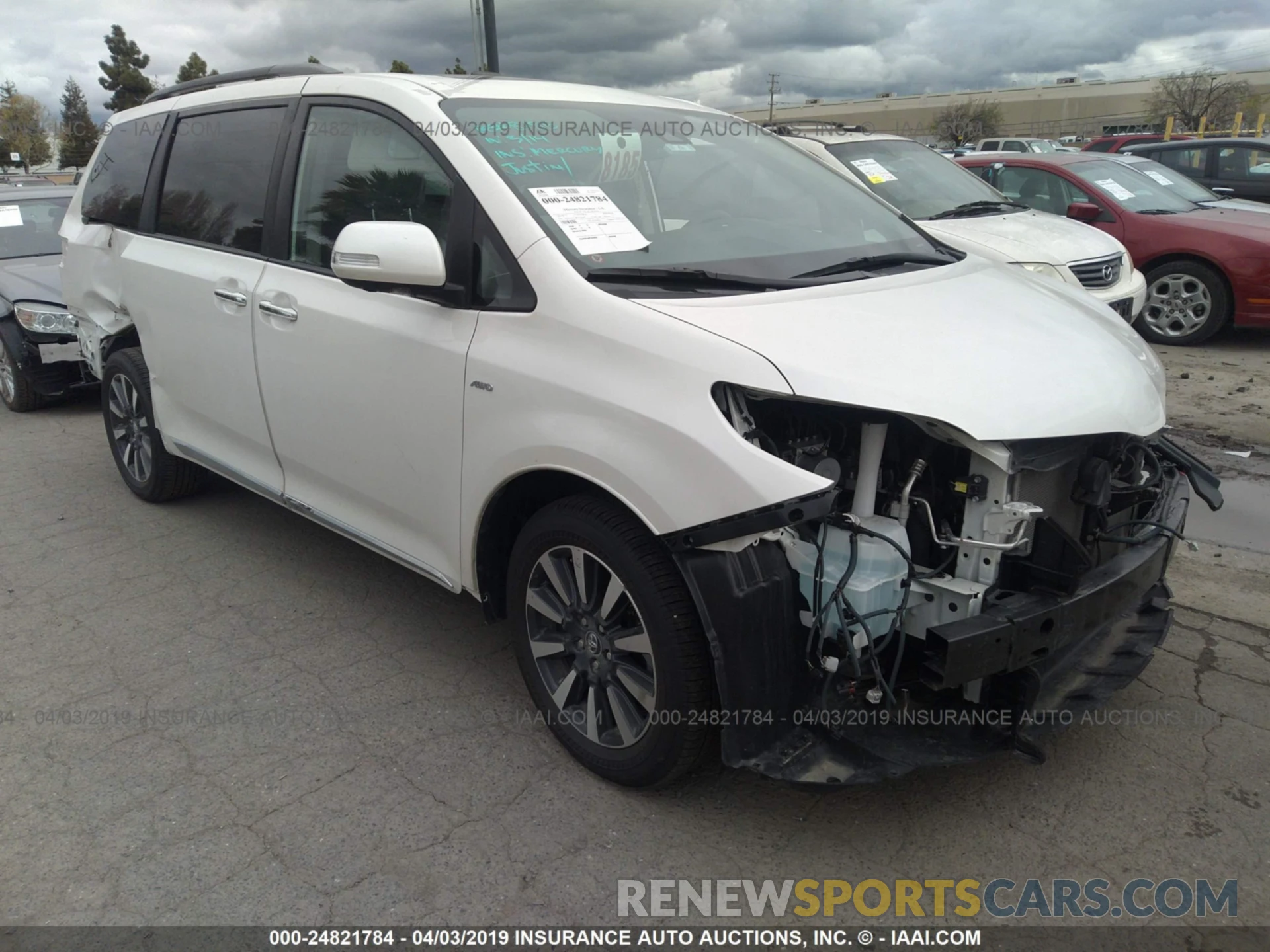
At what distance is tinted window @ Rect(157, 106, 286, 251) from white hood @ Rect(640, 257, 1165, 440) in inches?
80.1

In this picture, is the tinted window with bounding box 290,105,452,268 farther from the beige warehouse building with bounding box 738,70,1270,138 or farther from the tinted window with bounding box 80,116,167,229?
the beige warehouse building with bounding box 738,70,1270,138

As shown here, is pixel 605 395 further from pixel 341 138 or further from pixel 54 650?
pixel 54 650

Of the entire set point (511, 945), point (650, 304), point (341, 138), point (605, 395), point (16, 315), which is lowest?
point (511, 945)

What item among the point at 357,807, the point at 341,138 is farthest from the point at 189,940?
the point at 341,138

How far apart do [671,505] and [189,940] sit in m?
1.56

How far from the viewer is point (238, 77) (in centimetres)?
412

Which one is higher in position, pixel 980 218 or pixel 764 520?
pixel 980 218

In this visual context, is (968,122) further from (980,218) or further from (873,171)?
(980,218)

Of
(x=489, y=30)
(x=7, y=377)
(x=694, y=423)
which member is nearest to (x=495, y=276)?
(x=694, y=423)

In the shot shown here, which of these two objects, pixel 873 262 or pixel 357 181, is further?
pixel 357 181

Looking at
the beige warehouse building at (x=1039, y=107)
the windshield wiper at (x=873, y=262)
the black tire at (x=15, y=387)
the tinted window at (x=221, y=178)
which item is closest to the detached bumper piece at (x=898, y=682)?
the windshield wiper at (x=873, y=262)

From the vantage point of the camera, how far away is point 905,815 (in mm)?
2650

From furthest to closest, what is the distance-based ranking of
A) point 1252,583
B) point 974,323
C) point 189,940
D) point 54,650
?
point 1252,583 → point 54,650 → point 974,323 → point 189,940

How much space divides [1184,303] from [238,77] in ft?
25.4
